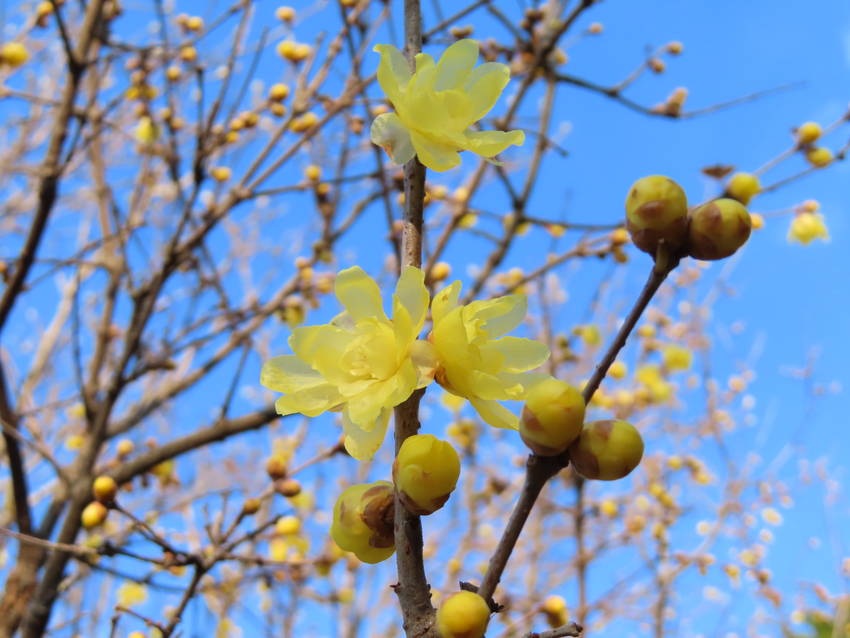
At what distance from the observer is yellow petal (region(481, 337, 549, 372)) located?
0.87 meters

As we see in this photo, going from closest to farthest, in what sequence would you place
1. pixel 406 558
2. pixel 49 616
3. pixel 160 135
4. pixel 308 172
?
pixel 406 558
pixel 49 616
pixel 308 172
pixel 160 135

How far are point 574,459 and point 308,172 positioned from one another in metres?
2.61

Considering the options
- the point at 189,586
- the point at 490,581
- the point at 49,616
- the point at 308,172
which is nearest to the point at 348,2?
the point at 308,172

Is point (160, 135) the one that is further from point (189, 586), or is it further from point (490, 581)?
point (490, 581)

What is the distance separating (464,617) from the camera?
26.4 inches

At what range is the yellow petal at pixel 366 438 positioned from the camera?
0.83 m

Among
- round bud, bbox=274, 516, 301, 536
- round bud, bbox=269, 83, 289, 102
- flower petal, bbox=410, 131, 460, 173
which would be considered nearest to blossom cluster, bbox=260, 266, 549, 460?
flower petal, bbox=410, 131, 460, 173

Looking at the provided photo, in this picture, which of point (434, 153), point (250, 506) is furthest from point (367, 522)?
point (250, 506)

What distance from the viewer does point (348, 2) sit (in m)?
2.89

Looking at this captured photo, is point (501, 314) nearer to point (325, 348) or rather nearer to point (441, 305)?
point (441, 305)

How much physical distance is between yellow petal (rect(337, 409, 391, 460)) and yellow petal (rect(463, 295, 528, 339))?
0.17 metres

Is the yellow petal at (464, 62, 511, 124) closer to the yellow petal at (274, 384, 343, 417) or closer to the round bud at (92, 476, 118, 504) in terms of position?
the yellow petal at (274, 384, 343, 417)

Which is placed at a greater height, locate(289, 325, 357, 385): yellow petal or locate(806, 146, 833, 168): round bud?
locate(806, 146, 833, 168): round bud

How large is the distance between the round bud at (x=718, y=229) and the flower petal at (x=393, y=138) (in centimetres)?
37
